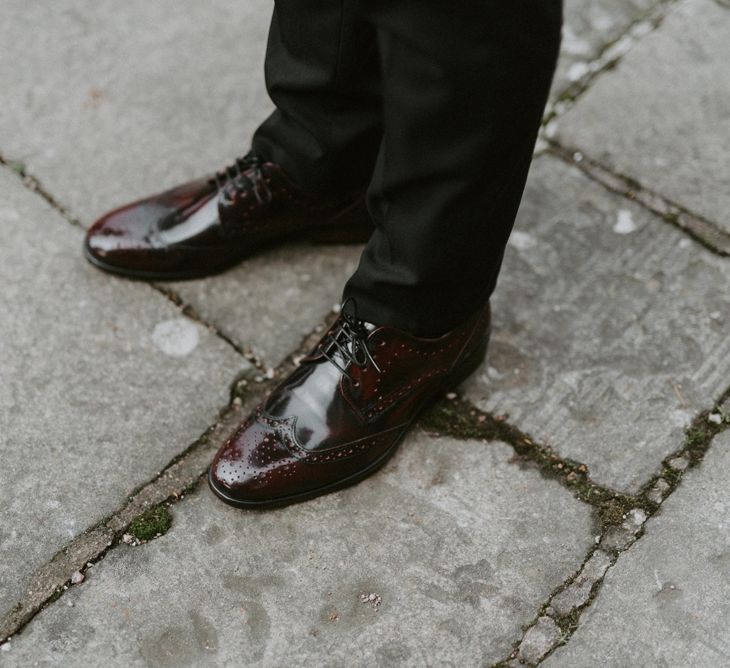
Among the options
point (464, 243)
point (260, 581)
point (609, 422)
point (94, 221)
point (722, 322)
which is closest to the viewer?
point (464, 243)

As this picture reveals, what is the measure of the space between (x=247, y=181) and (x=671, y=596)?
108 centimetres

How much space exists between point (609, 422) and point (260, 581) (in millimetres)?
690

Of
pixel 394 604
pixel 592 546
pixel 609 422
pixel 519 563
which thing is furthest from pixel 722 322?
pixel 394 604

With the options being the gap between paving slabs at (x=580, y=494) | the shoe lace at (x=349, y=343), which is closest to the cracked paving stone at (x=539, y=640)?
the gap between paving slabs at (x=580, y=494)

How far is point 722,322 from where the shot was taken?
5.50ft

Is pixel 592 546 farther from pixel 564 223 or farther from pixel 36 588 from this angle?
pixel 36 588

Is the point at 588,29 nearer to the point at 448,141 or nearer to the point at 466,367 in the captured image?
the point at 466,367

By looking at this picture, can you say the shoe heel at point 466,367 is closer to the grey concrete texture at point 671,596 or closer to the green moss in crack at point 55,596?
the grey concrete texture at point 671,596

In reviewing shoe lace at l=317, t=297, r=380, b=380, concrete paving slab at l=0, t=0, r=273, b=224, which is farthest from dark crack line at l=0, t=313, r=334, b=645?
concrete paving slab at l=0, t=0, r=273, b=224

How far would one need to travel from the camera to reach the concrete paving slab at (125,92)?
1934mm

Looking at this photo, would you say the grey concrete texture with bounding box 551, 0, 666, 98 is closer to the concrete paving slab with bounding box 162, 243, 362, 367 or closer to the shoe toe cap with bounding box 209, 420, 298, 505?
the concrete paving slab with bounding box 162, 243, 362, 367

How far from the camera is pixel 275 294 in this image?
5.72ft

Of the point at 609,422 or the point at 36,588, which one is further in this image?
the point at 609,422

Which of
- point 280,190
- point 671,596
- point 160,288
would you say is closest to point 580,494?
point 671,596
